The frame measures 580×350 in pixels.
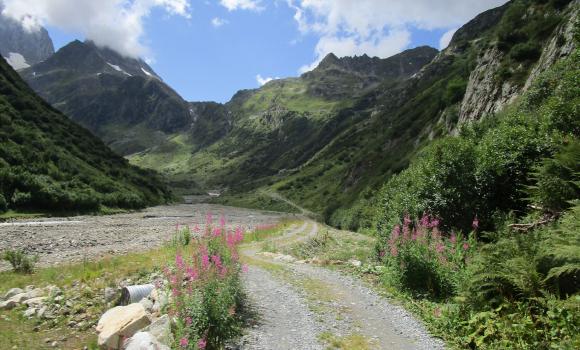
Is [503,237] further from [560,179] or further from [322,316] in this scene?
[322,316]

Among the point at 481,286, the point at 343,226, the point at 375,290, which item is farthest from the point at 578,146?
the point at 343,226

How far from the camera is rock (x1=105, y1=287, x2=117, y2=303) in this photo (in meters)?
19.2

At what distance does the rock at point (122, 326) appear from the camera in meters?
13.5

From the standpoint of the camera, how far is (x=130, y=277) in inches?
892

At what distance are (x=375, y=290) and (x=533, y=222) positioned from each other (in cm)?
729

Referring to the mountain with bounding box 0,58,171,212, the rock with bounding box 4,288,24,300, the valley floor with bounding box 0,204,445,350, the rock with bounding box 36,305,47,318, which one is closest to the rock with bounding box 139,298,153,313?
the valley floor with bounding box 0,204,445,350

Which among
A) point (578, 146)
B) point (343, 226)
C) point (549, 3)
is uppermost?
point (549, 3)

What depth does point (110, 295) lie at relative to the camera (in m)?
19.4

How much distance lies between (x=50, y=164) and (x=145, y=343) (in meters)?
89.7

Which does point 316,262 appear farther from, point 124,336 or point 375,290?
point 124,336

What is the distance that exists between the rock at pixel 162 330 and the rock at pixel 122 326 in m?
0.81

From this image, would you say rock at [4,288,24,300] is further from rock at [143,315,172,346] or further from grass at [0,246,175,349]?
rock at [143,315,172,346]

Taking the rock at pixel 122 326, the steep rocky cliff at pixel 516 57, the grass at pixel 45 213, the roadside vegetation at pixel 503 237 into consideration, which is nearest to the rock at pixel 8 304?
the rock at pixel 122 326

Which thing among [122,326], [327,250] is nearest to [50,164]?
[327,250]
